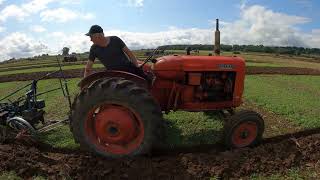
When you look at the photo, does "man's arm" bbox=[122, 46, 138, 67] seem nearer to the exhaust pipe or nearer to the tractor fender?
the tractor fender

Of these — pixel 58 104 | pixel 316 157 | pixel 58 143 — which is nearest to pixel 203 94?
pixel 316 157

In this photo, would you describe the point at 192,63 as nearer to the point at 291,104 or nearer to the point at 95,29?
the point at 95,29

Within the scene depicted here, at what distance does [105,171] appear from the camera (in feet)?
18.9

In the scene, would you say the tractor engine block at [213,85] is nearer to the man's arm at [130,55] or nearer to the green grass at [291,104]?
the man's arm at [130,55]

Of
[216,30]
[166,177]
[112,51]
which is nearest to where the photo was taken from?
[166,177]

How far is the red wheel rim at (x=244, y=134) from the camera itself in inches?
270

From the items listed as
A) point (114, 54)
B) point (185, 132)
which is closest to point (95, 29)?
point (114, 54)

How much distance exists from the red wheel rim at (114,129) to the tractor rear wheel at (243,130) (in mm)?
1529

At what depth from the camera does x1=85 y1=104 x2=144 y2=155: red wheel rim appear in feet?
20.4

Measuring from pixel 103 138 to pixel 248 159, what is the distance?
2179mm

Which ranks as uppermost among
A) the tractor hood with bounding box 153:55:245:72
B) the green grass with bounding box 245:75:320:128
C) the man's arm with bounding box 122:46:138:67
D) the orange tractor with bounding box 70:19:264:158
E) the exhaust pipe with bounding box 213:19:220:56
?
the exhaust pipe with bounding box 213:19:220:56

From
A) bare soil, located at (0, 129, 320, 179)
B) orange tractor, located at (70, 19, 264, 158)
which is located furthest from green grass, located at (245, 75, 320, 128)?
bare soil, located at (0, 129, 320, 179)

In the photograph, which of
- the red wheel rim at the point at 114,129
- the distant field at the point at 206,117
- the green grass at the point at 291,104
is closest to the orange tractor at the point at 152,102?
the red wheel rim at the point at 114,129

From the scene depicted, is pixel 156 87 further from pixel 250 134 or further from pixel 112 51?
pixel 250 134
